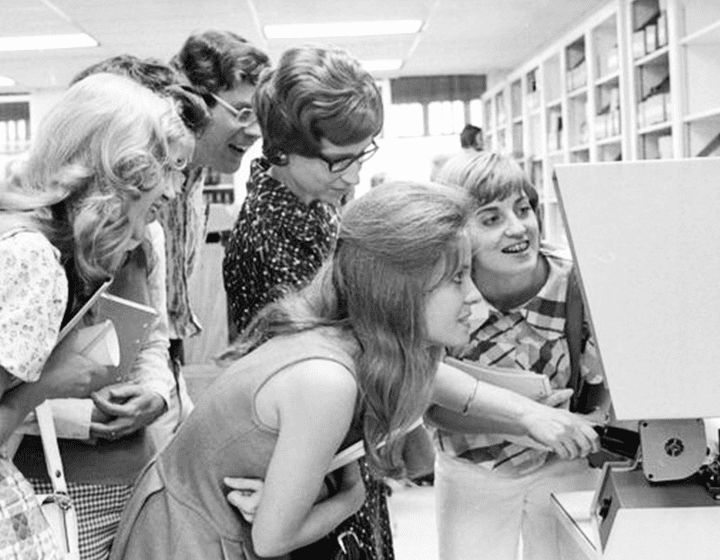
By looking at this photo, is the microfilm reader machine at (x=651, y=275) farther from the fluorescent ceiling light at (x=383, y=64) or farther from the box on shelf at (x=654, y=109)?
the fluorescent ceiling light at (x=383, y=64)

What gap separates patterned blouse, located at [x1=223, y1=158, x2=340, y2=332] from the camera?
4.62ft

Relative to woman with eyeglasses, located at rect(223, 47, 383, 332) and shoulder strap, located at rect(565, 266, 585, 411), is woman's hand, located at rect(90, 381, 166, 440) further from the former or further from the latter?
shoulder strap, located at rect(565, 266, 585, 411)

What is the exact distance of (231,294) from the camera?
1.52m

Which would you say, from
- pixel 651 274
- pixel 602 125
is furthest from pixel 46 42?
pixel 651 274

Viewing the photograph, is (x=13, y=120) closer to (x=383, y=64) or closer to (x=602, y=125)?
(x=383, y=64)

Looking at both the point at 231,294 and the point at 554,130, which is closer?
the point at 231,294

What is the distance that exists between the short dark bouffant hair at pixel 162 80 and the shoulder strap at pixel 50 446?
0.52 metres

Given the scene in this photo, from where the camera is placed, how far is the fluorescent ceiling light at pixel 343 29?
6.62 m

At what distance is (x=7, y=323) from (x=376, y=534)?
2.09ft

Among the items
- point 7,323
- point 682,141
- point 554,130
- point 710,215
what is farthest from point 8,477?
point 554,130

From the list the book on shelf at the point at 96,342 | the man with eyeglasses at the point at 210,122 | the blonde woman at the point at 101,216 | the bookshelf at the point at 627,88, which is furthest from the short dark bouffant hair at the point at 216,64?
the bookshelf at the point at 627,88

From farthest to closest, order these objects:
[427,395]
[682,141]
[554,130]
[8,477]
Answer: [554,130], [682,141], [427,395], [8,477]

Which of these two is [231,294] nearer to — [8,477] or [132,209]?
[132,209]

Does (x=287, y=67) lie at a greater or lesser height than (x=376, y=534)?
greater
